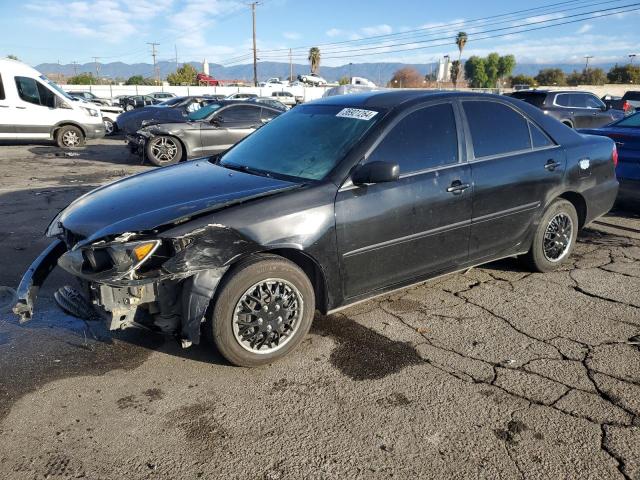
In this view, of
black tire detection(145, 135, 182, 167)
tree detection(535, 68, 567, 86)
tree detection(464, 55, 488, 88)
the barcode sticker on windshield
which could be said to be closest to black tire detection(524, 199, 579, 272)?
the barcode sticker on windshield

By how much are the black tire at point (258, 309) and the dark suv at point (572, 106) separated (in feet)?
41.2

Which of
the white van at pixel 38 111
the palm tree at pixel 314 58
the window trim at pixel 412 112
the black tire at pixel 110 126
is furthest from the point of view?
the palm tree at pixel 314 58

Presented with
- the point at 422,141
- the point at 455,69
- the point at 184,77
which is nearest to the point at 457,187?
the point at 422,141

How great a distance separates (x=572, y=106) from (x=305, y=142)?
1280 centimetres

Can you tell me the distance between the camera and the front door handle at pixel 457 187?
3846 millimetres

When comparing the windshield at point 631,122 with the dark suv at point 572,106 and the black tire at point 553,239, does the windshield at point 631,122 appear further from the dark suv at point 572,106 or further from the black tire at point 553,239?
the dark suv at point 572,106

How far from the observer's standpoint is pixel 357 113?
12.8ft

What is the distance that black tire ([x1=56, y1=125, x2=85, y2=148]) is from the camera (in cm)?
1431

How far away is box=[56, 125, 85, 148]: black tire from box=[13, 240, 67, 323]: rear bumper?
40.4 feet

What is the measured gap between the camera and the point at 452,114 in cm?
403

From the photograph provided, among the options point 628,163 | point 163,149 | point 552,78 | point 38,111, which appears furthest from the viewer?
point 552,78

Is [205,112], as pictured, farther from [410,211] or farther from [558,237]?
[410,211]

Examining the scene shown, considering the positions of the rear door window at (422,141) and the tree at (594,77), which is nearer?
the rear door window at (422,141)

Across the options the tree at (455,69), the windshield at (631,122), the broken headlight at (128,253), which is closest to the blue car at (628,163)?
the windshield at (631,122)
